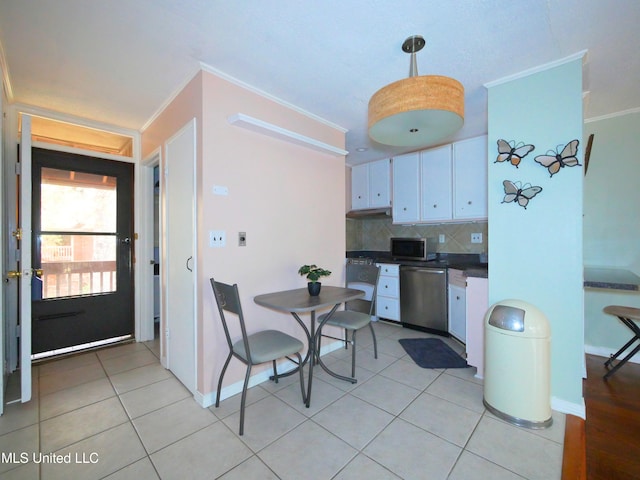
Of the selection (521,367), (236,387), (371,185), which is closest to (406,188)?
(371,185)

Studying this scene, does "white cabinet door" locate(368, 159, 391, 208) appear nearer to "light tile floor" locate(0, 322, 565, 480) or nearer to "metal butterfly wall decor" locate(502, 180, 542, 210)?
"metal butterfly wall decor" locate(502, 180, 542, 210)

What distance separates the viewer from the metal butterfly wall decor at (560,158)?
1.86 meters

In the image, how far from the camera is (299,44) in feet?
5.95

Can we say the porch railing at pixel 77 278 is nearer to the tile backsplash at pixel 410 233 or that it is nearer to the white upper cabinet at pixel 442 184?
the tile backsplash at pixel 410 233

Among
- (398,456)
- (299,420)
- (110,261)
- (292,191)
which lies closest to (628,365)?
(398,456)

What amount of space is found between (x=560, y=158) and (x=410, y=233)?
8.07ft

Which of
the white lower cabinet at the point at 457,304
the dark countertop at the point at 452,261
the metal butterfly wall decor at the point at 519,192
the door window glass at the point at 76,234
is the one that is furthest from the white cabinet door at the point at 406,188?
the door window glass at the point at 76,234

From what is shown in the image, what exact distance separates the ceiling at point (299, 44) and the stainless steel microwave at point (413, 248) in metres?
1.85

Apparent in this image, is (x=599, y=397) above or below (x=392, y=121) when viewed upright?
below

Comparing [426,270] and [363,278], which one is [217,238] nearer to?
[363,278]

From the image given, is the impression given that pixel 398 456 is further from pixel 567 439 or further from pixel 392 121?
pixel 392 121

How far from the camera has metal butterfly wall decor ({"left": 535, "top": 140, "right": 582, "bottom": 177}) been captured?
1.86 m

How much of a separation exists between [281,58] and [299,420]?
2535 mm

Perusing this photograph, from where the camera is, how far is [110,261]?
121 inches
